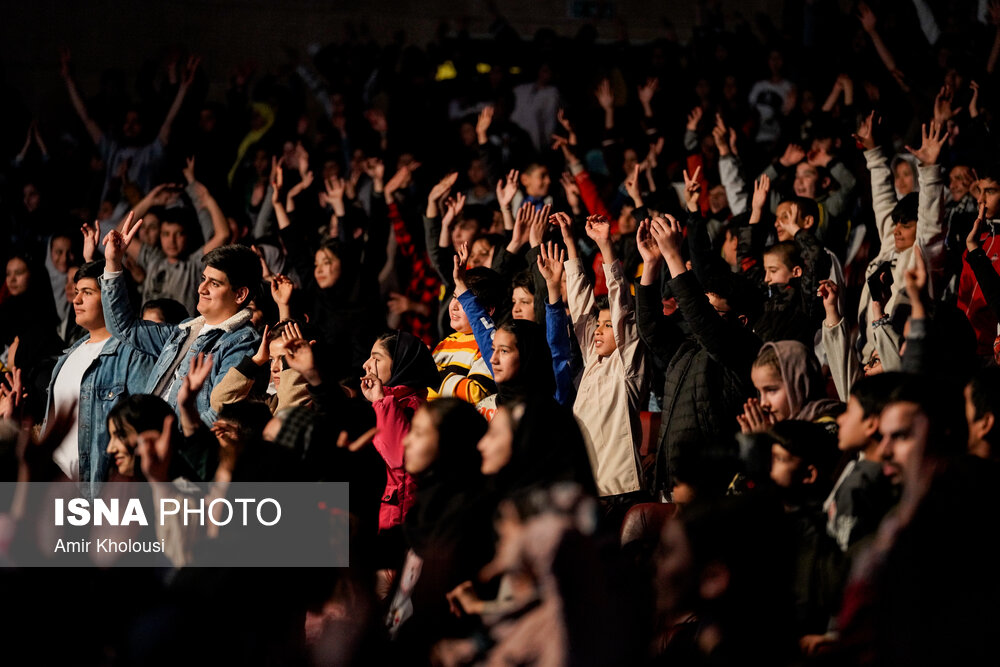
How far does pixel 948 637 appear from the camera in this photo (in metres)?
2.94

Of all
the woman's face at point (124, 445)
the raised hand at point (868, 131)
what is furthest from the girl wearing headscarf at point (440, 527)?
the raised hand at point (868, 131)

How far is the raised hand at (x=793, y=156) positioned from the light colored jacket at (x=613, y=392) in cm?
348

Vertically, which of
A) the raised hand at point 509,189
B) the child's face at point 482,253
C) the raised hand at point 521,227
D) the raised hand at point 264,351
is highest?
the raised hand at point 509,189

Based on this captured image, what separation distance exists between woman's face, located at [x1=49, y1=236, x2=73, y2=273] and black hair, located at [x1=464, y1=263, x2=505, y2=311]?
3845 mm

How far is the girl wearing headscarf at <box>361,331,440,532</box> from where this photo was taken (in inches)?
178

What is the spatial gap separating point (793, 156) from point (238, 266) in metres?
4.70

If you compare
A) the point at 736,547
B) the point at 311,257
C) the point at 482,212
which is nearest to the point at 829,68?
the point at 482,212

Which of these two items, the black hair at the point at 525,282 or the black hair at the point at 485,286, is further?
the black hair at the point at 485,286

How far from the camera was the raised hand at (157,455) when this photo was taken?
3799mm

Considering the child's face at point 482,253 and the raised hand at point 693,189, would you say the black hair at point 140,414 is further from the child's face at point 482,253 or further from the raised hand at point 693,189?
the raised hand at point 693,189

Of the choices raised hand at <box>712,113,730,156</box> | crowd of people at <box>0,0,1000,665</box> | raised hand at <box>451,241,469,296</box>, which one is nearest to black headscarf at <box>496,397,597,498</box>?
crowd of people at <box>0,0,1000,665</box>

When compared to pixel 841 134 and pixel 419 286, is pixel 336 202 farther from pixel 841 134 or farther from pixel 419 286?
pixel 841 134

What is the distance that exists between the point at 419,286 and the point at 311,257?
0.75 metres

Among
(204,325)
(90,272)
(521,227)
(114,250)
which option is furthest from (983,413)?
(90,272)
